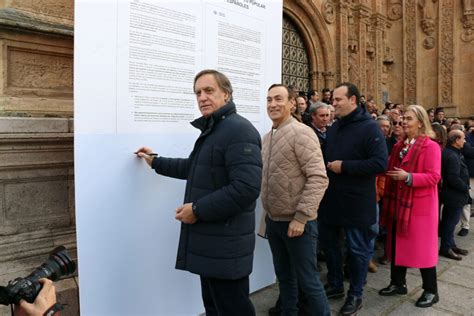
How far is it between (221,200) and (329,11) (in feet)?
29.6

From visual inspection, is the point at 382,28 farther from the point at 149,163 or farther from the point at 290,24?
the point at 149,163

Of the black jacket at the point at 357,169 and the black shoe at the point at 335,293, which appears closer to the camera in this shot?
the black jacket at the point at 357,169

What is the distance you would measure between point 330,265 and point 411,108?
1.60m

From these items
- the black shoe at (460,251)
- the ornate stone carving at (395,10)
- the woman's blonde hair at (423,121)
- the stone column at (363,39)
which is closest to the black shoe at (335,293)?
the woman's blonde hair at (423,121)

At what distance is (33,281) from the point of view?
139 centimetres

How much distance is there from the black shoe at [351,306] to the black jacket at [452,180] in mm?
2471

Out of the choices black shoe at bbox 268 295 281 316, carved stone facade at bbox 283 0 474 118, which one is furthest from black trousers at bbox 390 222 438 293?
carved stone facade at bbox 283 0 474 118

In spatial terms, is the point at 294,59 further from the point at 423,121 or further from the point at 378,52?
A: the point at 423,121

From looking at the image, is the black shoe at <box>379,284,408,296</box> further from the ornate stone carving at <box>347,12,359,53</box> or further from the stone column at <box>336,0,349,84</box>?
the ornate stone carving at <box>347,12,359,53</box>

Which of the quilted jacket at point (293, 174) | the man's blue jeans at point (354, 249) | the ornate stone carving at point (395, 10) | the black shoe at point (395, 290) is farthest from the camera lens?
the ornate stone carving at point (395, 10)

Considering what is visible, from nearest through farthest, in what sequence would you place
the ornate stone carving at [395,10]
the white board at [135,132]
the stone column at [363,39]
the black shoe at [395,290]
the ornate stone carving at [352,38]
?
1. the white board at [135,132]
2. the black shoe at [395,290]
3. the ornate stone carving at [352,38]
4. the stone column at [363,39]
5. the ornate stone carving at [395,10]

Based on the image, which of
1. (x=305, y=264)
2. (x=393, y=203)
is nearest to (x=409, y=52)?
(x=393, y=203)

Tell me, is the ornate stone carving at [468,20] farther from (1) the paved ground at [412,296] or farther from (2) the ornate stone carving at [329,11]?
(1) the paved ground at [412,296]

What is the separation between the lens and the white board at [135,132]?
2.26 m
